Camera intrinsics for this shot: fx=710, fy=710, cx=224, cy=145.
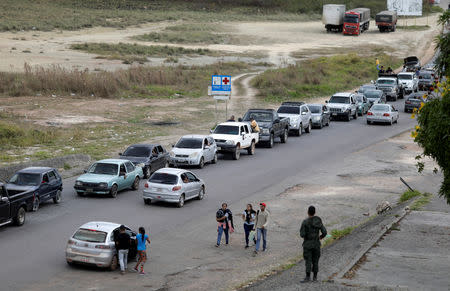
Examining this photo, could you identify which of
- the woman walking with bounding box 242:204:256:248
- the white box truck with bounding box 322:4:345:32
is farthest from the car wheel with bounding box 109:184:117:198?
the white box truck with bounding box 322:4:345:32

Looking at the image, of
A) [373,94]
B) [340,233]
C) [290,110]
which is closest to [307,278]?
[340,233]

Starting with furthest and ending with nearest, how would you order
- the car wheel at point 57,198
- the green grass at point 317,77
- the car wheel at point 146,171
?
1. the green grass at point 317,77
2. the car wheel at point 146,171
3. the car wheel at point 57,198

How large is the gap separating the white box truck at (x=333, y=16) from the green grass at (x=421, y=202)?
9021cm

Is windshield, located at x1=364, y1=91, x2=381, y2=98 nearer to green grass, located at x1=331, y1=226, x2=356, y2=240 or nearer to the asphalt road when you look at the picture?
the asphalt road

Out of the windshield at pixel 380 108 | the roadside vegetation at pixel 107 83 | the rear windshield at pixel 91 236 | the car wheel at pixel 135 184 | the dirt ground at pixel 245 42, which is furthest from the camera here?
the dirt ground at pixel 245 42

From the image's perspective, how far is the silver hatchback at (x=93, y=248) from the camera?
1767 cm

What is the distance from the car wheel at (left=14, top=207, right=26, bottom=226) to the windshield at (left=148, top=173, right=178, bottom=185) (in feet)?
17.0

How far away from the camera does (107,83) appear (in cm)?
5894

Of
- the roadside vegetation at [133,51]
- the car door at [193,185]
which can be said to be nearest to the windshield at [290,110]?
the car door at [193,185]

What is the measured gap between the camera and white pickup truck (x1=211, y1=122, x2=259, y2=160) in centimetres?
3612

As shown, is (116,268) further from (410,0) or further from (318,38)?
(410,0)

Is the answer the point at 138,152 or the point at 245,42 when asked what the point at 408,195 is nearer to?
the point at 138,152

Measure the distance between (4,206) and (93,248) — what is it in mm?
4602

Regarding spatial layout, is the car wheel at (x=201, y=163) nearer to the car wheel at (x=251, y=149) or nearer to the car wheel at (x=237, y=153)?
the car wheel at (x=237, y=153)
